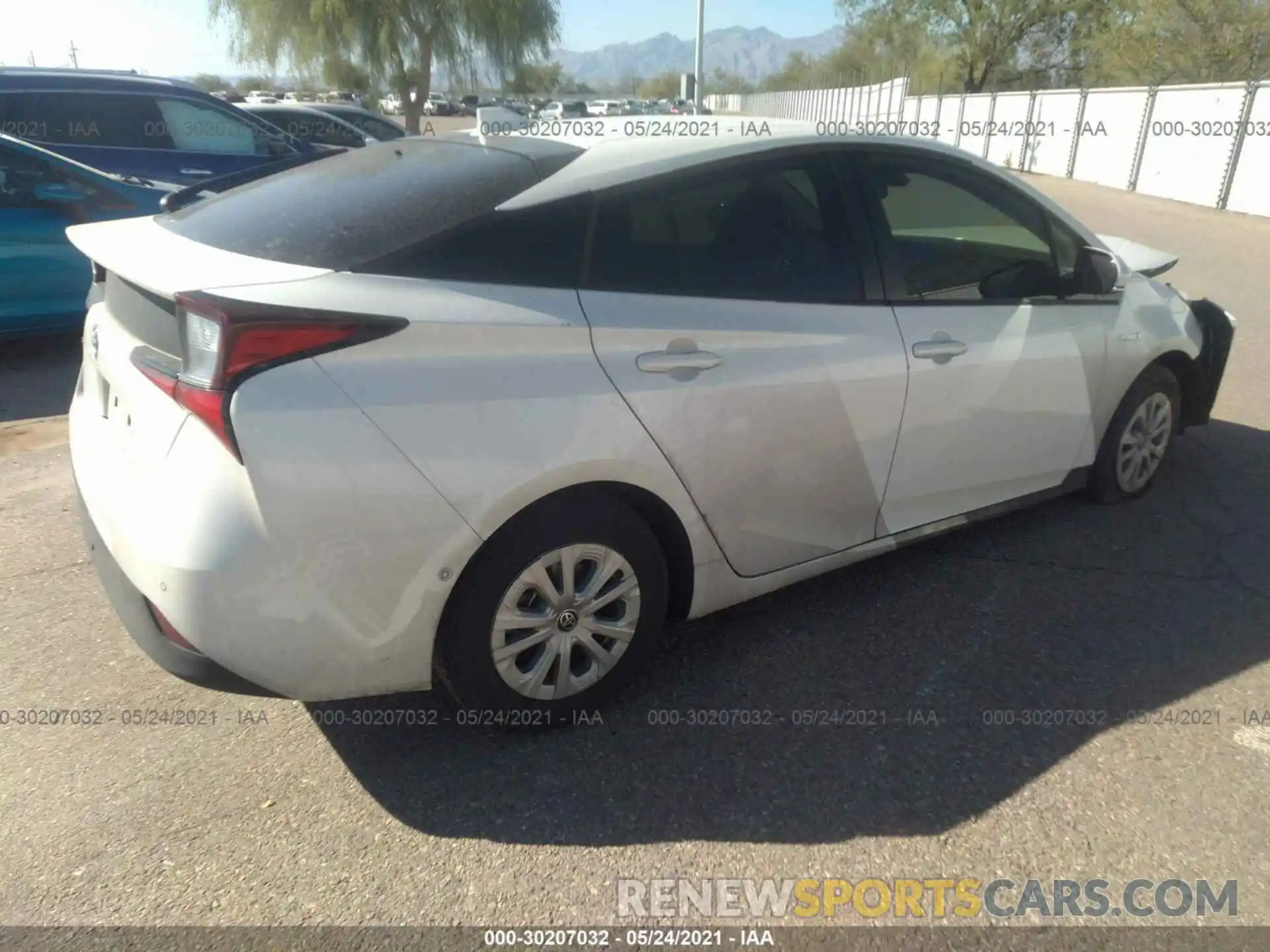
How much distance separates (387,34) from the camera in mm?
23281

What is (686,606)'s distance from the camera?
2.94 m

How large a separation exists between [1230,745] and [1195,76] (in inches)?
1252

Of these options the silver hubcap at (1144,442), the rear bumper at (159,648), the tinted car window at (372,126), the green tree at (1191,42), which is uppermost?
the green tree at (1191,42)

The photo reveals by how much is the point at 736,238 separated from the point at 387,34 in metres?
23.6

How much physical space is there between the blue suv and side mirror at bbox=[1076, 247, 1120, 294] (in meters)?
7.70

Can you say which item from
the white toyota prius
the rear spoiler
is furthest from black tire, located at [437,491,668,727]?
the rear spoiler

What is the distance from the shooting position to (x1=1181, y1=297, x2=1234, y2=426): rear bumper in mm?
4496

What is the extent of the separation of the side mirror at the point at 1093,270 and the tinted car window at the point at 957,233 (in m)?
0.11

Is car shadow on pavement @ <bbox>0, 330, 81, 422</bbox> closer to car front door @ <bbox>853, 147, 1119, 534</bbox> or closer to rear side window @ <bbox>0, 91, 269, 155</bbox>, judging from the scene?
rear side window @ <bbox>0, 91, 269, 155</bbox>

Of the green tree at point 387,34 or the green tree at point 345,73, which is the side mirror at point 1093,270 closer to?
the green tree at point 387,34

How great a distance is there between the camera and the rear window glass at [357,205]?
2393 millimetres

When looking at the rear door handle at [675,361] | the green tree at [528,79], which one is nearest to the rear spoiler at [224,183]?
the rear door handle at [675,361]

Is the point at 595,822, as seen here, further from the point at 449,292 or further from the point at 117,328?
the point at 117,328

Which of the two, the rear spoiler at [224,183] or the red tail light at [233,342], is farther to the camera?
the rear spoiler at [224,183]
